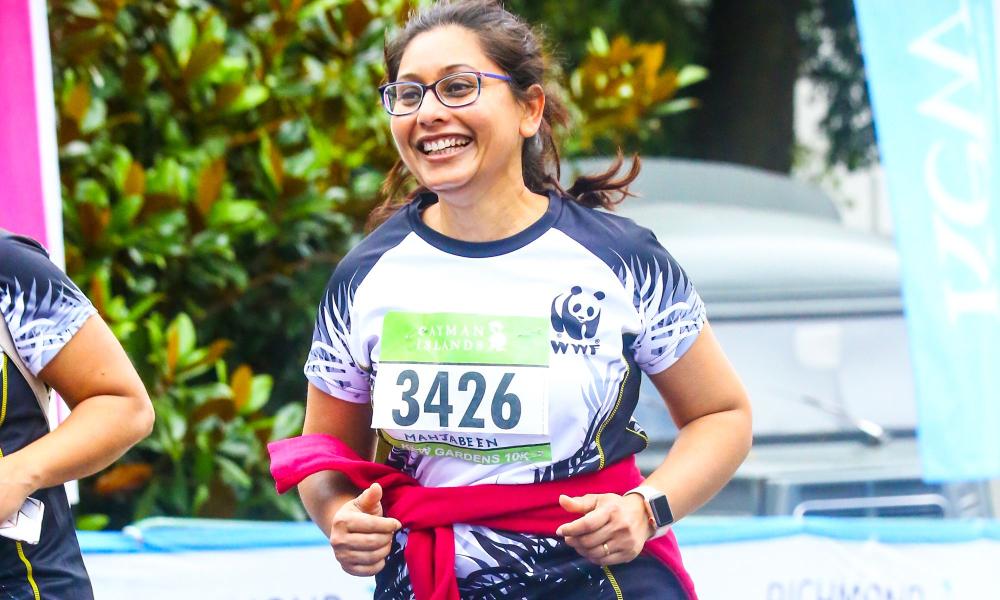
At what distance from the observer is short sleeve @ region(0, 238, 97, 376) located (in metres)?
2.38

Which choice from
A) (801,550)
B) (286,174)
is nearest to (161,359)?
(286,174)

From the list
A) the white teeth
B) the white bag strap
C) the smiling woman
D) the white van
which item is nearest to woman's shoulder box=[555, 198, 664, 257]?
the smiling woman

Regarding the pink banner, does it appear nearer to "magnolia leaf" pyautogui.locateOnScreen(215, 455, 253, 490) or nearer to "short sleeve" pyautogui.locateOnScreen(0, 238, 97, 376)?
"magnolia leaf" pyautogui.locateOnScreen(215, 455, 253, 490)

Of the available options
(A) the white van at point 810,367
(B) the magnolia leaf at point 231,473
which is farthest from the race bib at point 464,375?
(A) the white van at point 810,367

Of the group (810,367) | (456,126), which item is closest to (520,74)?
(456,126)

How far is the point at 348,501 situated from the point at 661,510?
1.77 feet

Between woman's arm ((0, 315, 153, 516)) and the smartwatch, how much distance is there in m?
0.83

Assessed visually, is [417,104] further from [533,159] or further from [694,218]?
[694,218]

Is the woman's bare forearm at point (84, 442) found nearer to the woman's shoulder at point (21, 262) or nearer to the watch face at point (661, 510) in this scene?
the woman's shoulder at point (21, 262)

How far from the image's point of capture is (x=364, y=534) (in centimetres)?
244

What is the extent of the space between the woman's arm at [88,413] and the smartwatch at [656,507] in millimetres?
826

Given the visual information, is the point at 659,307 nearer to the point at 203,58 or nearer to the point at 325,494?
the point at 325,494

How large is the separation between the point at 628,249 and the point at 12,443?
105 cm

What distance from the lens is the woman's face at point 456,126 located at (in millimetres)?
2521
